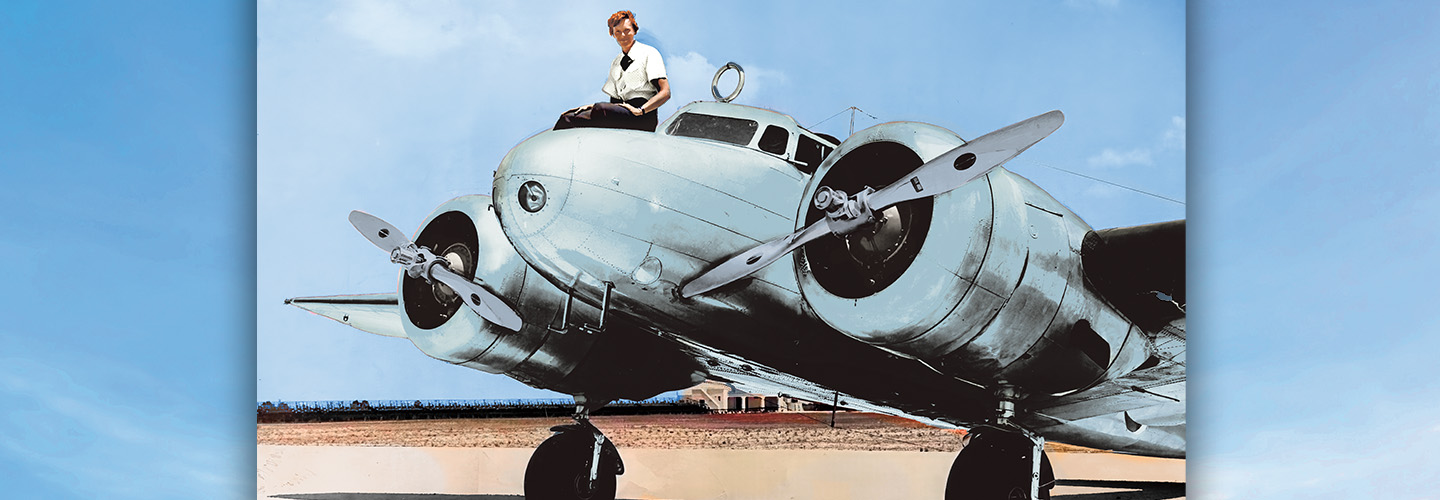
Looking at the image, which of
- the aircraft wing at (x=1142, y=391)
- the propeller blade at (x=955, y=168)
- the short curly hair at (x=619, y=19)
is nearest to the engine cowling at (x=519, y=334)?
the short curly hair at (x=619, y=19)

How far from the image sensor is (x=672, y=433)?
2736 mm

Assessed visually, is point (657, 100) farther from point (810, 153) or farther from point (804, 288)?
point (804, 288)

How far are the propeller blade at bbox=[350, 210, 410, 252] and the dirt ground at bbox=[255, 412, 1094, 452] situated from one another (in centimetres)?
50

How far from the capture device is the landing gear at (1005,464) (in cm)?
259

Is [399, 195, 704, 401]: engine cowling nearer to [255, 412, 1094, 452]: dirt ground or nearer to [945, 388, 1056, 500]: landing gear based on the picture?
[255, 412, 1094, 452]: dirt ground

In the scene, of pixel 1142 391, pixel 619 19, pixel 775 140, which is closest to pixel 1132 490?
pixel 1142 391

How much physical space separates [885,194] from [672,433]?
3.03ft

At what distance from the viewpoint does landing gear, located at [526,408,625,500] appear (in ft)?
9.05

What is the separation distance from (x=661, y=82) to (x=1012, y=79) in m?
0.94

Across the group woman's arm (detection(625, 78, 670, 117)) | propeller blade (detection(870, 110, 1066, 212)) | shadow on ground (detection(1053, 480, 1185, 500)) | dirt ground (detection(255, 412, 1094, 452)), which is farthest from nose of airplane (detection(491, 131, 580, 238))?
shadow on ground (detection(1053, 480, 1185, 500))
